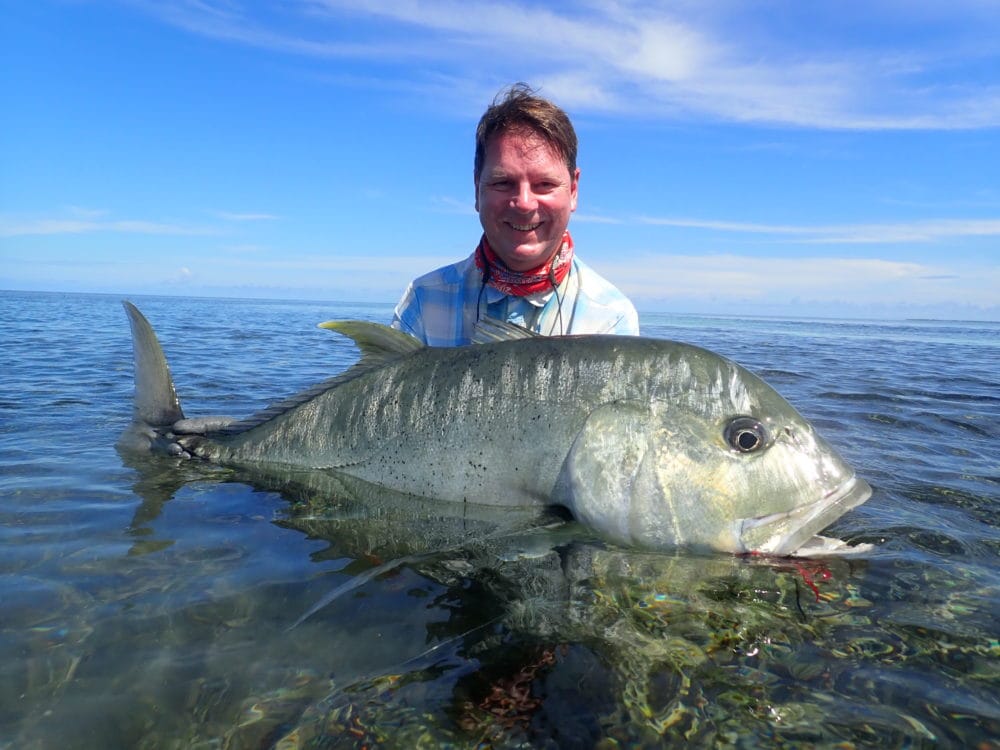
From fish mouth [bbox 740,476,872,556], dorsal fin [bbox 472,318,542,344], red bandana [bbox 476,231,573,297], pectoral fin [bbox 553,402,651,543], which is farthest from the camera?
red bandana [bbox 476,231,573,297]

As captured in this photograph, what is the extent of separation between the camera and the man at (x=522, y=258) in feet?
13.8

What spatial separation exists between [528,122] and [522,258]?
2.90ft

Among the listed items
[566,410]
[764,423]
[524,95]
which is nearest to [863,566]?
[764,423]

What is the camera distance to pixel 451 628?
241cm

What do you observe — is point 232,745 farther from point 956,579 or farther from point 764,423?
point 956,579

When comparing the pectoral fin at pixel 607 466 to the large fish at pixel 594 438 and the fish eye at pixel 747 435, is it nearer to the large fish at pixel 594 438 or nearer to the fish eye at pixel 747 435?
the large fish at pixel 594 438

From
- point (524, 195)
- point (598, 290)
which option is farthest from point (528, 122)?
point (598, 290)

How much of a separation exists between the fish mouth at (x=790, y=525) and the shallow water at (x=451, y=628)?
0.45ft

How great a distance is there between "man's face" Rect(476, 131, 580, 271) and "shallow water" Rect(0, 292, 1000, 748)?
198 cm

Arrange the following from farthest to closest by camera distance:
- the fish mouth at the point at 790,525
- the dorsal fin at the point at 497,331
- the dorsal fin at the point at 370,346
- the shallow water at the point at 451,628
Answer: the dorsal fin at the point at 370,346 → the dorsal fin at the point at 497,331 → the fish mouth at the point at 790,525 → the shallow water at the point at 451,628

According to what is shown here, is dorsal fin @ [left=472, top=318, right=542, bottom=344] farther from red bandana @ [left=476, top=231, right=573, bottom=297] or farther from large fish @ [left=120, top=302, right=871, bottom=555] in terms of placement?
red bandana @ [left=476, top=231, right=573, bottom=297]

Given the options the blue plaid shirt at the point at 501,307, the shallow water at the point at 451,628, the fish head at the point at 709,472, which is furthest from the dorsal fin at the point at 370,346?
the fish head at the point at 709,472

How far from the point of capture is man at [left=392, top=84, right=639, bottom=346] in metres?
4.21

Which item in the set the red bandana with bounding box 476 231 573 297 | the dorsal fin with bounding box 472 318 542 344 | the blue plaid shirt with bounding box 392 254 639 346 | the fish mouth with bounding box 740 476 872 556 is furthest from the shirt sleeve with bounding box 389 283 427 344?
the fish mouth with bounding box 740 476 872 556
